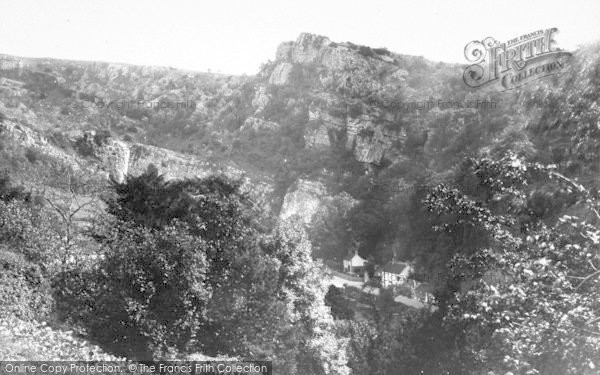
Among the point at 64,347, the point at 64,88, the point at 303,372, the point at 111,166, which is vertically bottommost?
the point at 303,372

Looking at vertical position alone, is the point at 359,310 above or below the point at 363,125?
below

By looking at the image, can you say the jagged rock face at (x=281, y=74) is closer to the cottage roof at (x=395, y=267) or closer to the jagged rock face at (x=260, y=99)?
the jagged rock face at (x=260, y=99)

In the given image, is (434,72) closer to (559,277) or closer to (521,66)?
(521,66)

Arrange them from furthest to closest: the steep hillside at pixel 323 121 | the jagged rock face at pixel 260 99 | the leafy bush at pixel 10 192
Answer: the jagged rock face at pixel 260 99 < the steep hillside at pixel 323 121 < the leafy bush at pixel 10 192

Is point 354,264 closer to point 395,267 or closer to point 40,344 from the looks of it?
point 395,267

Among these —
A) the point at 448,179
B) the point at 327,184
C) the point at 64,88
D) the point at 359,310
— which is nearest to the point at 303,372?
the point at 359,310

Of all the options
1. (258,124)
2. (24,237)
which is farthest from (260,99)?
(24,237)

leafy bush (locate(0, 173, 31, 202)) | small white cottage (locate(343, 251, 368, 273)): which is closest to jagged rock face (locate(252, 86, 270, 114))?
small white cottage (locate(343, 251, 368, 273))

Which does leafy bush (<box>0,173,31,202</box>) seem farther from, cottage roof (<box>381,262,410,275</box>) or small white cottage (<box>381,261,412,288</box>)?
cottage roof (<box>381,262,410,275</box>)

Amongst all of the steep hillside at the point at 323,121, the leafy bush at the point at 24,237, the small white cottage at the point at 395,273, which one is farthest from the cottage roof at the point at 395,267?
the leafy bush at the point at 24,237
